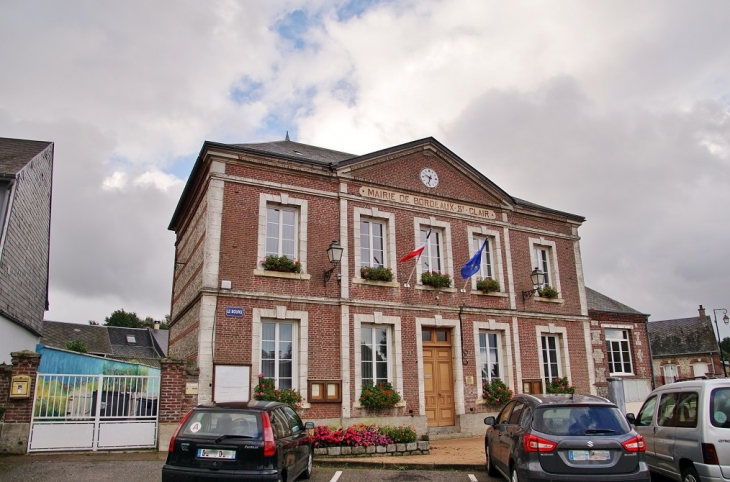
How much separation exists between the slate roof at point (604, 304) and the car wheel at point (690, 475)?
12697mm

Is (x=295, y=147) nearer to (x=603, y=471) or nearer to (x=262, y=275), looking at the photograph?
(x=262, y=275)

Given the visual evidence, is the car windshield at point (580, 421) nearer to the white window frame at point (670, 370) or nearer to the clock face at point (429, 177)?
the clock face at point (429, 177)

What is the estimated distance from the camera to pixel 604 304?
2003 cm

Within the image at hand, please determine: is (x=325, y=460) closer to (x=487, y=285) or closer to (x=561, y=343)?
(x=487, y=285)

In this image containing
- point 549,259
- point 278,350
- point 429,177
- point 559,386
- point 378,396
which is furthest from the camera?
point 549,259

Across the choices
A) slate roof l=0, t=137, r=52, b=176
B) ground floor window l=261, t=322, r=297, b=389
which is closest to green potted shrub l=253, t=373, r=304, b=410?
ground floor window l=261, t=322, r=297, b=389

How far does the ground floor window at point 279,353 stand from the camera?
41.1 feet

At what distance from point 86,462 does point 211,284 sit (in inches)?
167

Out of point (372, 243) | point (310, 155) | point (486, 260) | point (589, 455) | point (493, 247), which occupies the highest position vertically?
point (310, 155)

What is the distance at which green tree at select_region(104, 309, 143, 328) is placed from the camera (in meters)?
63.8

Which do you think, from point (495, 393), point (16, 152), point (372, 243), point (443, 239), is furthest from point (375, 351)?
point (16, 152)

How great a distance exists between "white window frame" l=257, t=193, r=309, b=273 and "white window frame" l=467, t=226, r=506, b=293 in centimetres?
540

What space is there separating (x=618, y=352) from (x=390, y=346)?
381 inches

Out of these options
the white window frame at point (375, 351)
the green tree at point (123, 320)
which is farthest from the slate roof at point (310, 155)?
the green tree at point (123, 320)
